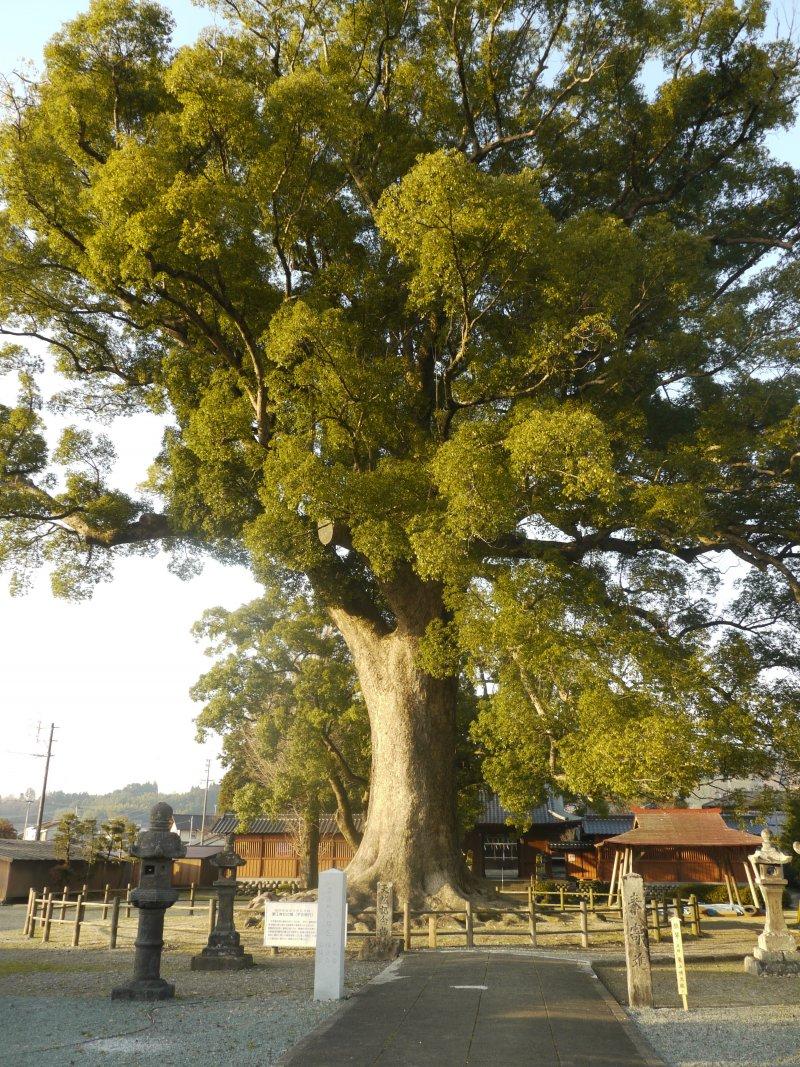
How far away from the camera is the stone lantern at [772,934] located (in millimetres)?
10555

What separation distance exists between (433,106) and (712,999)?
1552 centimetres

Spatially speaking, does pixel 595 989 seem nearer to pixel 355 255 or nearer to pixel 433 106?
pixel 355 255

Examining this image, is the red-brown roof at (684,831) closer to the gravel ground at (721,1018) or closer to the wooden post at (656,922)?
the wooden post at (656,922)

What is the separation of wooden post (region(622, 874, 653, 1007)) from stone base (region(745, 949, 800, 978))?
3.83 m

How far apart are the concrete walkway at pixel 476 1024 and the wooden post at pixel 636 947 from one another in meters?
0.33

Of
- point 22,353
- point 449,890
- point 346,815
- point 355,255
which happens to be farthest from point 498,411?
point 346,815

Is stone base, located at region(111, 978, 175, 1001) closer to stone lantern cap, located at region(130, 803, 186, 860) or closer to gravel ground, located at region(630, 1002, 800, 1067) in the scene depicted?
stone lantern cap, located at region(130, 803, 186, 860)

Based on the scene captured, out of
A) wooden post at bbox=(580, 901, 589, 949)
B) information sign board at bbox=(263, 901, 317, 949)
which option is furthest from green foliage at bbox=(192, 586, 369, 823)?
information sign board at bbox=(263, 901, 317, 949)

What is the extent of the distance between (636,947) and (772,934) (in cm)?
431

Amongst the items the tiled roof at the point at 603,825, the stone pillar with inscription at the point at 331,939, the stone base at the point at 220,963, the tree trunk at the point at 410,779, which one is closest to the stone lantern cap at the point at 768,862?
the tree trunk at the point at 410,779

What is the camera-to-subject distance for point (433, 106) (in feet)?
50.9

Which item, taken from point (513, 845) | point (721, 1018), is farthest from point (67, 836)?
point (721, 1018)

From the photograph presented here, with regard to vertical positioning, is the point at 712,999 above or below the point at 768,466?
below

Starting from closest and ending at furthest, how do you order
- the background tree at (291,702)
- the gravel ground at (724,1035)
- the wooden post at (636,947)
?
the gravel ground at (724,1035) < the wooden post at (636,947) < the background tree at (291,702)
